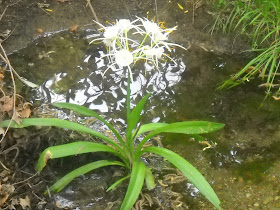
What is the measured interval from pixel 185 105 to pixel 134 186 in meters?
1.00

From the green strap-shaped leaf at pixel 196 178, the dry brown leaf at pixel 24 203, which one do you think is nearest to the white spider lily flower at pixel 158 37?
the green strap-shaped leaf at pixel 196 178

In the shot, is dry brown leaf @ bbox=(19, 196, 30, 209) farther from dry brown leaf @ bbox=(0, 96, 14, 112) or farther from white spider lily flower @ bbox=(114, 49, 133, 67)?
white spider lily flower @ bbox=(114, 49, 133, 67)

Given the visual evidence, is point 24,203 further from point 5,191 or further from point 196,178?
point 196,178

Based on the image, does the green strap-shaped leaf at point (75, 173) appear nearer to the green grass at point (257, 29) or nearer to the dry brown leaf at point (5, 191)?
the dry brown leaf at point (5, 191)

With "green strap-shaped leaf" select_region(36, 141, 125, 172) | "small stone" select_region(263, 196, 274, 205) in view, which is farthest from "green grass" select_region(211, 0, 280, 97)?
"green strap-shaped leaf" select_region(36, 141, 125, 172)

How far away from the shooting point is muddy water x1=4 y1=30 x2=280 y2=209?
2.31 m

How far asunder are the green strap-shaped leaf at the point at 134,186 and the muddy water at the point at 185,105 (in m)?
0.29

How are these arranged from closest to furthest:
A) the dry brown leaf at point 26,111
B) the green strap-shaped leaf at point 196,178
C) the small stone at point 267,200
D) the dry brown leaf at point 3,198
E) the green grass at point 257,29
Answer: the green strap-shaped leaf at point 196,178 < the dry brown leaf at point 3,198 < the small stone at point 267,200 < the dry brown leaf at point 26,111 < the green grass at point 257,29

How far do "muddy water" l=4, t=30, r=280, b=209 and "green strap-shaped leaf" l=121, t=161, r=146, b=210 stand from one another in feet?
0.96

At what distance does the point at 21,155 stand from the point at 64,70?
893mm

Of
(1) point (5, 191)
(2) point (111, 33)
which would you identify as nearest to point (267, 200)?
(2) point (111, 33)

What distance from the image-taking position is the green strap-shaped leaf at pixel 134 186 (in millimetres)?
1885

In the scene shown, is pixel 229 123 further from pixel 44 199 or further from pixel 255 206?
pixel 44 199

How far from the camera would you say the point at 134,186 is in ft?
6.40
